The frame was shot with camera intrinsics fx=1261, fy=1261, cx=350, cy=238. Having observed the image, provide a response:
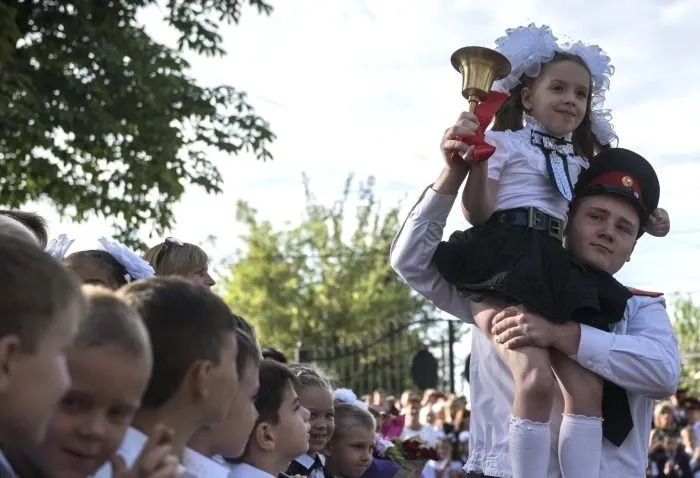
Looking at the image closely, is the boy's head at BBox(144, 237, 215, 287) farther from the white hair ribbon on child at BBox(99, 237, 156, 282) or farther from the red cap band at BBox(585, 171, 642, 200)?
the red cap band at BBox(585, 171, 642, 200)

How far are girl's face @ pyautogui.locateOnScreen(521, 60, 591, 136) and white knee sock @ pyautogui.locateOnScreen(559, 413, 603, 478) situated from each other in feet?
3.52

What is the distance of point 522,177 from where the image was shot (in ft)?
14.3

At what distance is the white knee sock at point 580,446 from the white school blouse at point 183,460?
134cm

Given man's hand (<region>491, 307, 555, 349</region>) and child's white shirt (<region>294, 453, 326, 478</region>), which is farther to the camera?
child's white shirt (<region>294, 453, 326, 478</region>)

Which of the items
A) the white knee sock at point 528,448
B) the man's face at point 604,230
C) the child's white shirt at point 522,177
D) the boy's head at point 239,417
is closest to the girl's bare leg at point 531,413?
the white knee sock at point 528,448

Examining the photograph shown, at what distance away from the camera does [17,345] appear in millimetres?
2080

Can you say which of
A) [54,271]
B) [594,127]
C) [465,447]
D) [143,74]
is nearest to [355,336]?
[465,447]

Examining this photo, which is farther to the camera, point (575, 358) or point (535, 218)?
point (535, 218)

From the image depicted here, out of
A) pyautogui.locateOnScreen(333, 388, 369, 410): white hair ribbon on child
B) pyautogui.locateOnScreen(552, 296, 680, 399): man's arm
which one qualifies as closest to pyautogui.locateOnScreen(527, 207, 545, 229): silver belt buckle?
pyautogui.locateOnScreen(552, 296, 680, 399): man's arm

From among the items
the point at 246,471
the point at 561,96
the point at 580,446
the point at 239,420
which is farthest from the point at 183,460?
the point at 561,96

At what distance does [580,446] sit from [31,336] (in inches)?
91.4

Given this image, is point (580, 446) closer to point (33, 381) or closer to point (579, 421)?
point (579, 421)

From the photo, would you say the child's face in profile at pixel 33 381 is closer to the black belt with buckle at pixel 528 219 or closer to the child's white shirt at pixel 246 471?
the child's white shirt at pixel 246 471

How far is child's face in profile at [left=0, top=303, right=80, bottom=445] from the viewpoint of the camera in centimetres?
208
